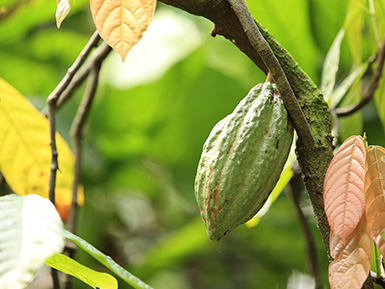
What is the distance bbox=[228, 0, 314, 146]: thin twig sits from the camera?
55 cm

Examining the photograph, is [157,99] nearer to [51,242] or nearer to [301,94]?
[301,94]

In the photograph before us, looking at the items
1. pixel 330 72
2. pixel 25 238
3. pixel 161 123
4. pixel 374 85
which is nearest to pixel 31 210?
pixel 25 238

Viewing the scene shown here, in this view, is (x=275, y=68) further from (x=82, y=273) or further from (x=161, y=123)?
(x=161, y=123)

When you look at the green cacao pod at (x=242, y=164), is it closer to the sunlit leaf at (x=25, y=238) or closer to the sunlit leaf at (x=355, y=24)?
the sunlit leaf at (x=25, y=238)

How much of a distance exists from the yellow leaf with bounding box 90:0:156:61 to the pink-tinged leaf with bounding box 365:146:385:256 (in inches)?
11.6

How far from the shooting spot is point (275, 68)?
0.56 m

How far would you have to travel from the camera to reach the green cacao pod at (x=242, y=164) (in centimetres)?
56

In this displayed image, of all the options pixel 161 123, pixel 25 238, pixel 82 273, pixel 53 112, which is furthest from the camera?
pixel 161 123

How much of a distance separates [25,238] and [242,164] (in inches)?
9.6

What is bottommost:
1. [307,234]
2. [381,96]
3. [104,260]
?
[307,234]

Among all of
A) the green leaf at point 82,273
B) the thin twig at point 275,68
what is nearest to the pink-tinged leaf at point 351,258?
the thin twig at point 275,68

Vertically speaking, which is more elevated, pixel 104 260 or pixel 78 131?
pixel 104 260

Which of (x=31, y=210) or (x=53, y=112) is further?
(x=53, y=112)

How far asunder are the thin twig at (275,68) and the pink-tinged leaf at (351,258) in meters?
0.11
